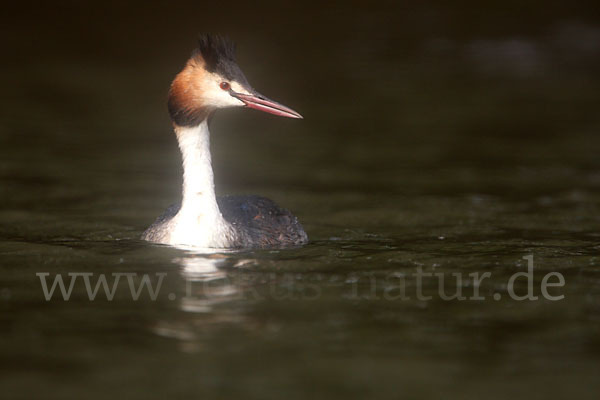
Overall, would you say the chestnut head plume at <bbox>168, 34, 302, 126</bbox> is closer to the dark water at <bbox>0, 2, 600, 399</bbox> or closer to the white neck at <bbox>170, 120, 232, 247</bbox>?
the white neck at <bbox>170, 120, 232, 247</bbox>

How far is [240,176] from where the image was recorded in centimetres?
1459

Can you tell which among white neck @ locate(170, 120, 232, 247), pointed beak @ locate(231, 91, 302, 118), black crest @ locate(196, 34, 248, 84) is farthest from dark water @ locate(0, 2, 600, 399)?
black crest @ locate(196, 34, 248, 84)

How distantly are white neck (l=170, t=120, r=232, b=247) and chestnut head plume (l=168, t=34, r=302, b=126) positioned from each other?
309 millimetres

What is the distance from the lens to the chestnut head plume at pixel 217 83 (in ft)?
32.1

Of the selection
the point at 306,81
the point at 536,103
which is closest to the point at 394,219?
the point at 536,103

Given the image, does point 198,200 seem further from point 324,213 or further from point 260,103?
point 324,213

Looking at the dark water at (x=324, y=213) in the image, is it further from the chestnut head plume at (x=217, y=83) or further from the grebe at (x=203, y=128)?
the chestnut head plume at (x=217, y=83)

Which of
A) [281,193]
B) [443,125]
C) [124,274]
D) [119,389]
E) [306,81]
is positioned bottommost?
[119,389]

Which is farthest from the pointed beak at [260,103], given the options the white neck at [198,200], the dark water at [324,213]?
the dark water at [324,213]

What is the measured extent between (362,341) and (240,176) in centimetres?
741

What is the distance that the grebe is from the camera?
32.1 ft

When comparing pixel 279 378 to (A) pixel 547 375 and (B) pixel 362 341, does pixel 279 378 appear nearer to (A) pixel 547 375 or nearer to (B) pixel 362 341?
(B) pixel 362 341

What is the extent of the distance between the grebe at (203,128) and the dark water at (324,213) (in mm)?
261

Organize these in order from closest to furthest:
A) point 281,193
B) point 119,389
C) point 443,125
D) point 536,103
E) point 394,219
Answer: point 119,389
point 394,219
point 281,193
point 443,125
point 536,103
